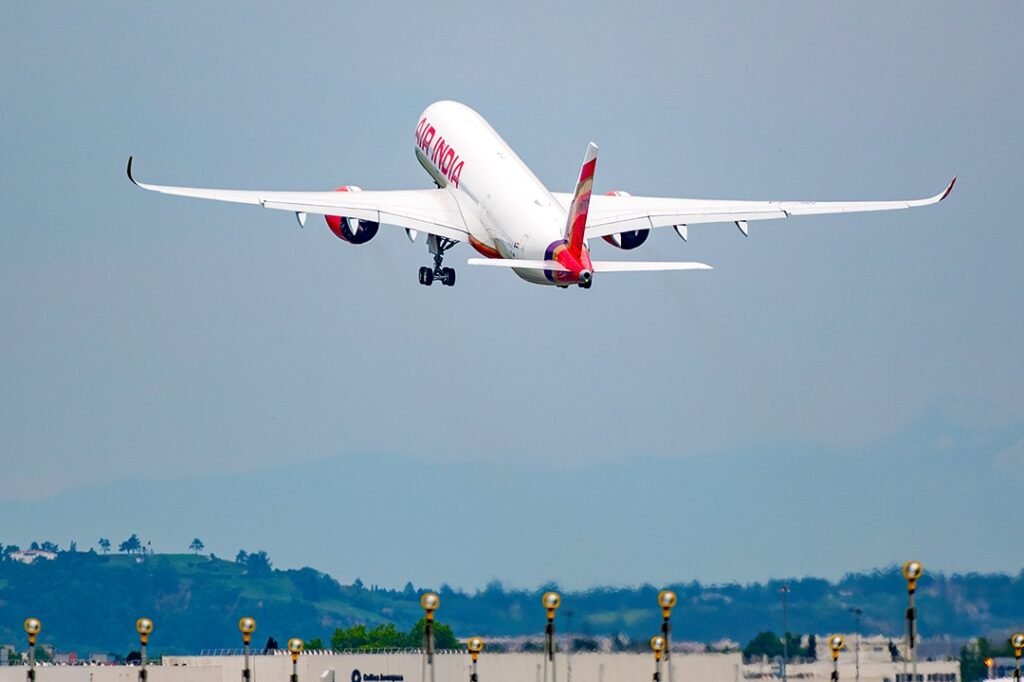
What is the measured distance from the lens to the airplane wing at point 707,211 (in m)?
118

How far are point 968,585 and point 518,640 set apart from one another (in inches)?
910

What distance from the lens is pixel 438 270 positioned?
120938mm

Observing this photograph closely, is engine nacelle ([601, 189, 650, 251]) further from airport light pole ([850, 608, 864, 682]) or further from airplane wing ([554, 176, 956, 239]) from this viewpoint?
airport light pole ([850, 608, 864, 682])

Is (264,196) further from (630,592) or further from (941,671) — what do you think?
(941,671)

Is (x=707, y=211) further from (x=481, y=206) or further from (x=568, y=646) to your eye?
(x=568, y=646)

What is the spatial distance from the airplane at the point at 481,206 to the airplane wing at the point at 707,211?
0.05 m

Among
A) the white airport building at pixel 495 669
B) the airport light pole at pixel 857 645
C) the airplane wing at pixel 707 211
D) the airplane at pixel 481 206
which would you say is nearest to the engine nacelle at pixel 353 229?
the airplane at pixel 481 206

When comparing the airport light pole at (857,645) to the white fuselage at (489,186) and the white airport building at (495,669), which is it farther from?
Answer: the white fuselage at (489,186)

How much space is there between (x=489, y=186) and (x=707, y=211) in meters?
12.1

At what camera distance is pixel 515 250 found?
109m

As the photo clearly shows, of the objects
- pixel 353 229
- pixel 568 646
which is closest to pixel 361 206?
pixel 353 229

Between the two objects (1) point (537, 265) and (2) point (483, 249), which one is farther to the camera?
(2) point (483, 249)

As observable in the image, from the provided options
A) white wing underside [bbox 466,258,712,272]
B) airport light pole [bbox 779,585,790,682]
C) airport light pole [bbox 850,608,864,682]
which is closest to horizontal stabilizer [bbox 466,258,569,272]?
white wing underside [bbox 466,258,712,272]

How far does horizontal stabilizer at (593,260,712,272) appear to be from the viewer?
3939 inches
